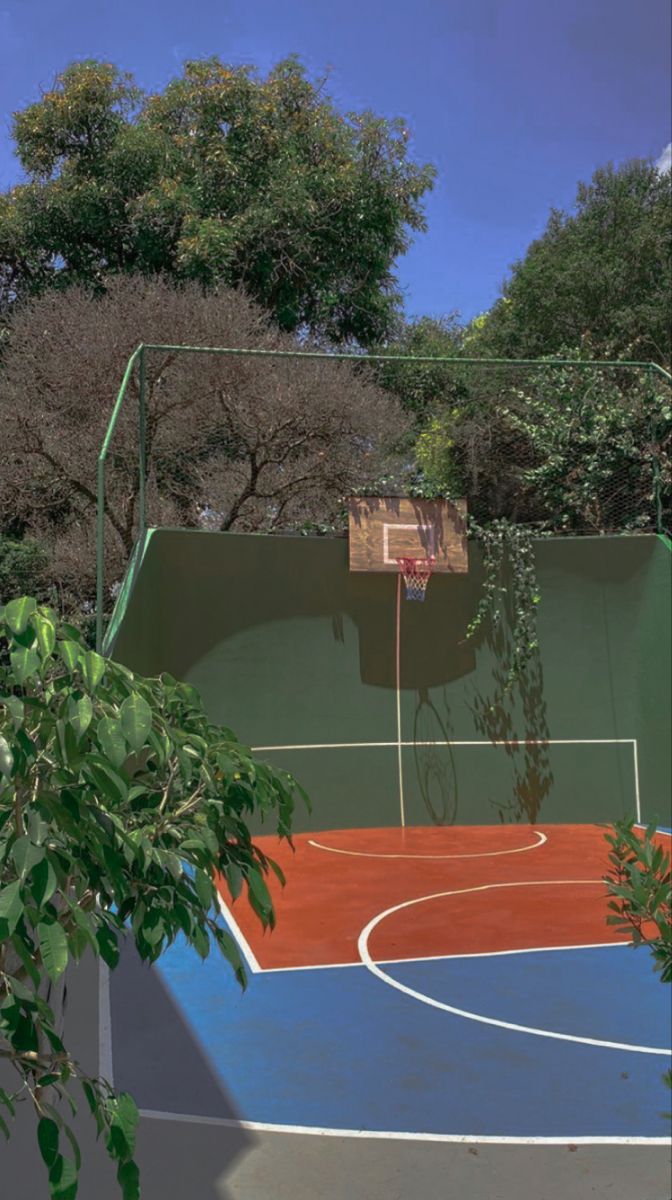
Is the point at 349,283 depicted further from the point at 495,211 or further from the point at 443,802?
the point at 443,802

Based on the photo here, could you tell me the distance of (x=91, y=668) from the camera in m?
1.52

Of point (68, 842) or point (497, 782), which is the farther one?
point (497, 782)

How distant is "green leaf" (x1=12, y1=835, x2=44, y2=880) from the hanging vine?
8.83m

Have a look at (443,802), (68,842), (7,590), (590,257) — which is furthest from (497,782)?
(590,257)

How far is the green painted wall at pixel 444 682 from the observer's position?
9.58 metres

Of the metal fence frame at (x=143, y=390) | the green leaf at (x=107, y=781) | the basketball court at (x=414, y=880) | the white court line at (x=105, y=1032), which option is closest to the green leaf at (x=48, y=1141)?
the green leaf at (x=107, y=781)

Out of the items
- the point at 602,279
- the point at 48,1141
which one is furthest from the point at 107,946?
the point at 602,279

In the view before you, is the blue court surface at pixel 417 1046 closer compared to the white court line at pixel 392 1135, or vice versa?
the white court line at pixel 392 1135

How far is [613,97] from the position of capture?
1636cm

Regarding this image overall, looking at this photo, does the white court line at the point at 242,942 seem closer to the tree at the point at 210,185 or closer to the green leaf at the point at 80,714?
the green leaf at the point at 80,714

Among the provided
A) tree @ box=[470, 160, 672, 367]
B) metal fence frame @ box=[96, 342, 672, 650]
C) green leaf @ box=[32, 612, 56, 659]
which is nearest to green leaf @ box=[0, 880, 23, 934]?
green leaf @ box=[32, 612, 56, 659]

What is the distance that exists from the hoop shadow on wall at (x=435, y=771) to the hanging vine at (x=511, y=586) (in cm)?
102

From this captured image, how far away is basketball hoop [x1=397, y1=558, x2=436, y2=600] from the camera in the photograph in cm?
991

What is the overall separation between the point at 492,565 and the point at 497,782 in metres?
2.27
